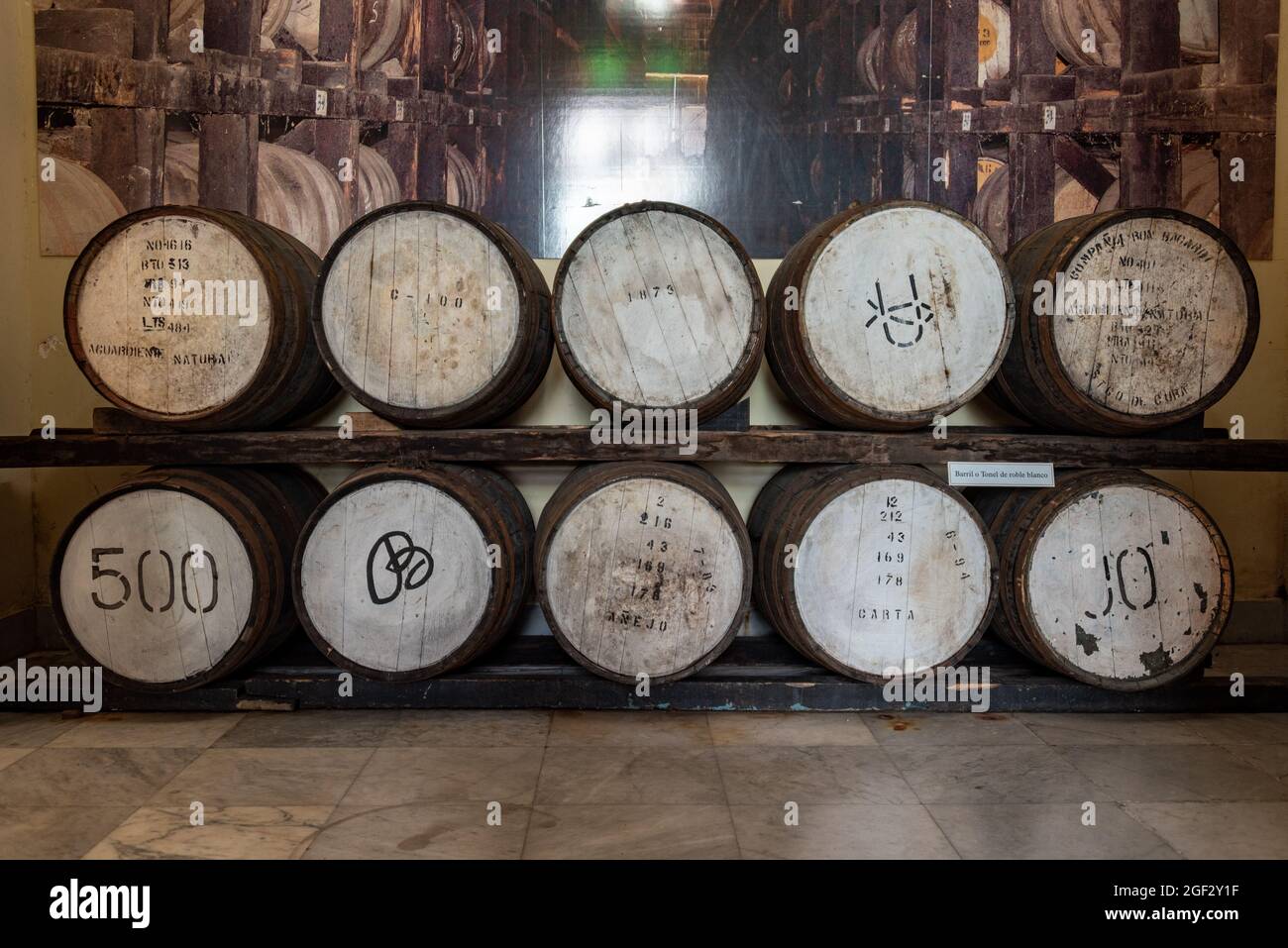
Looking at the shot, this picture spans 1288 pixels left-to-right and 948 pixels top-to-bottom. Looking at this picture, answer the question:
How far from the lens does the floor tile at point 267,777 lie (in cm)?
241

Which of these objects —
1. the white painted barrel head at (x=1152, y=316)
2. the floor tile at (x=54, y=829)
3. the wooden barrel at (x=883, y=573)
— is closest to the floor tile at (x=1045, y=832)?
the wooden barrel at (x=883, y=573)

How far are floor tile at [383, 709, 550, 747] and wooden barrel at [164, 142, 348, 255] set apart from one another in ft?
6.68

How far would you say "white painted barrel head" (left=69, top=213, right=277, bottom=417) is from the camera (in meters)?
3.06

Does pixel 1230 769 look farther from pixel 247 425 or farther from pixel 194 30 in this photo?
pixel 194 30

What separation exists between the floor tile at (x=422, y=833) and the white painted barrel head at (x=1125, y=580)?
1.87m

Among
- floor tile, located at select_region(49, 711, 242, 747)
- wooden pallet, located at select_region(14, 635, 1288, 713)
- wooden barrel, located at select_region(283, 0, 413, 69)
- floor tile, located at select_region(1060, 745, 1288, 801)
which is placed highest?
wooden barrel, located at select_region(283, 0, 413, 69)

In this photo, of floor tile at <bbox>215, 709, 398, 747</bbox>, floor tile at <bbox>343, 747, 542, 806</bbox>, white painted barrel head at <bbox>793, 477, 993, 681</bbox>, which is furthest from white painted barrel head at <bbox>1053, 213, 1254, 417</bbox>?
floor tile at <bbox>215, 709, 398, 747</bbox>

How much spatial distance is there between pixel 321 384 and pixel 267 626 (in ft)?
3.11

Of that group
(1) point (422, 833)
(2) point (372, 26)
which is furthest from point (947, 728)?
(2) point (372, 26)

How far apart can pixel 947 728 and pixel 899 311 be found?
54.3 inches

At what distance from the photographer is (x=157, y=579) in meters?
3.04

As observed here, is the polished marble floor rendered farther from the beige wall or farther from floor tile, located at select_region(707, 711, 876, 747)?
the beige wall

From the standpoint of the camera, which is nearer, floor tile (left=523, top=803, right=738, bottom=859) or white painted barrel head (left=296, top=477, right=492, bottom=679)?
floor tile (left=523, top=803, right=738, bottom=859)

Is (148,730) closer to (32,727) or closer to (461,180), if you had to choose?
(32,727)
